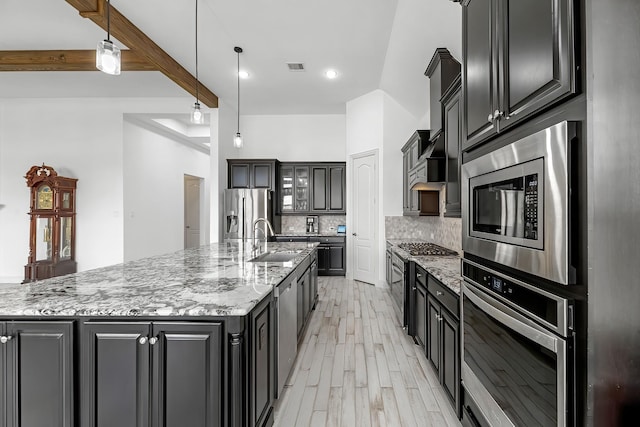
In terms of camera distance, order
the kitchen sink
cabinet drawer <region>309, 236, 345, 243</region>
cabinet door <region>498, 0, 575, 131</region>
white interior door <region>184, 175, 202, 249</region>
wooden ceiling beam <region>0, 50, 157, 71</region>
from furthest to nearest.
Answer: white interior door <region>184, 175, 202, 249</region>
cabinet drawer <region>309, 236, 345, 243</region>
wooden ceiling beam <region>0, 50, 157, 71</region>
the kitchen sink
cabinet door <region>498, 0, 575, 131</region>

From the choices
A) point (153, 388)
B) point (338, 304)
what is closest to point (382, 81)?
point (338, 304)

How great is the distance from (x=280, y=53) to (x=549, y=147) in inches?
162

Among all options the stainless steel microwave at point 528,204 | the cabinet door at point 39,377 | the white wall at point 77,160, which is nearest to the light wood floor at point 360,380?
the cabinet door at point 39,377

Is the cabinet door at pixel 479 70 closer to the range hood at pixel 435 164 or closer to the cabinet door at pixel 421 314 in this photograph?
the range hood at pixel 435 164

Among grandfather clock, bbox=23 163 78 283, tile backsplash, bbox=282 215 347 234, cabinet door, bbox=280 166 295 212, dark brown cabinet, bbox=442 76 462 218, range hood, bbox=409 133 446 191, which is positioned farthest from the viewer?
tile backsplash, bbox=282 215 347 234

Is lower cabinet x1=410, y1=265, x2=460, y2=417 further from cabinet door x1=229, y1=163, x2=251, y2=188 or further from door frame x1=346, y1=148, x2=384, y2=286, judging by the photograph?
cabinet door x1=229, y1=163, x2=251, y2=188

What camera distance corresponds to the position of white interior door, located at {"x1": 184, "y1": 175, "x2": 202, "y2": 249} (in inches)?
347

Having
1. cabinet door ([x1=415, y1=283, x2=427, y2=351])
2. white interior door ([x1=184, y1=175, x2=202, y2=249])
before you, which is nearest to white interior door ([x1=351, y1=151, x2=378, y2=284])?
cabinet door ([x1=415, y1=283, x2=427, y2=351])

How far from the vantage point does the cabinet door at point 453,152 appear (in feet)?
8.30

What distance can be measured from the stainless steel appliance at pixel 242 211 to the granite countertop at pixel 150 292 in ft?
11.6

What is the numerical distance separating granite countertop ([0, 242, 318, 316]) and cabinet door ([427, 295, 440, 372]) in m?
1.15

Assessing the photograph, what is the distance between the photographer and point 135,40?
3717mm

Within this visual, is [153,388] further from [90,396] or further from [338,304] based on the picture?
[338,304]

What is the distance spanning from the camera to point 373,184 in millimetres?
5723
